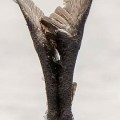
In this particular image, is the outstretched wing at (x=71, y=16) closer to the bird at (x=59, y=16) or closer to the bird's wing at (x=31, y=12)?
the bird at (x=59, y=16)

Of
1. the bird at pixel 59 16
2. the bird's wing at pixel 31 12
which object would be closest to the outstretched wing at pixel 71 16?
the bird at pixel 59 16

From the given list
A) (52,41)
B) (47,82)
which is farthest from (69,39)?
(47,82)

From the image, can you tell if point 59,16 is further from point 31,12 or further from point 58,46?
point 58,46

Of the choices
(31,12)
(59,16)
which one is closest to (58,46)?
(59,16)

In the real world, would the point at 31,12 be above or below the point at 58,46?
above

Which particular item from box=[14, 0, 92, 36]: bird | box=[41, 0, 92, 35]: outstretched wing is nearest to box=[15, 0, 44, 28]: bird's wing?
box=[14, 0, 92, 36]: bird

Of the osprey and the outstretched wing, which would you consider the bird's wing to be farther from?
the outstretched wing
